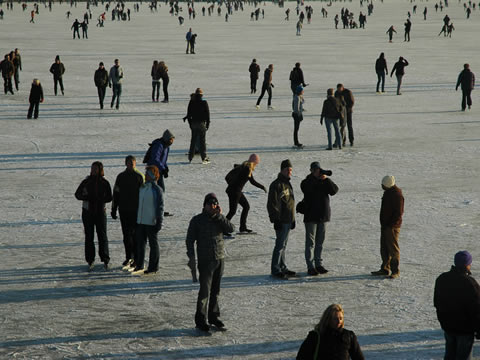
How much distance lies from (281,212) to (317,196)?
448 mm

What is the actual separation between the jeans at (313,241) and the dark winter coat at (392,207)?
2.32ft

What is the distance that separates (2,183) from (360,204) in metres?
6.08

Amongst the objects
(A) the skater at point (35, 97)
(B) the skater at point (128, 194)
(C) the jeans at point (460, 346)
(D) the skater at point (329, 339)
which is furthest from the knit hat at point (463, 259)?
(A) the skater at point (35, 97)

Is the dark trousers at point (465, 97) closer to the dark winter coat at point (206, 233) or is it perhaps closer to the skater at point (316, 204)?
the skater at point (316, 204)

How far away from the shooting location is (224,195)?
12.5 m

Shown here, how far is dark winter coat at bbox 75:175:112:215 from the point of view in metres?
8.79

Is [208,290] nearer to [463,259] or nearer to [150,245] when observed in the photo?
[150,245]

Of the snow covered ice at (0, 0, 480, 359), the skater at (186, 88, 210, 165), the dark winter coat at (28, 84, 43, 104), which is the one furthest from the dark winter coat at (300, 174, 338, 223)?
the dark winter coat at (28, 84, 43, 104)

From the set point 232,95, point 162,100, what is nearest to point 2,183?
point 162,100

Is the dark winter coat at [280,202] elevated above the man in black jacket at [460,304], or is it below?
above

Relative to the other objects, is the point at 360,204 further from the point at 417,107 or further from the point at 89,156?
the point at 417,107

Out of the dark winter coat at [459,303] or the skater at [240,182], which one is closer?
the dark winter coat at [459,303]

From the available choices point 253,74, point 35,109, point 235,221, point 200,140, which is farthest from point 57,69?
point 235,221

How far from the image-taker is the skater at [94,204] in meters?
8.79
